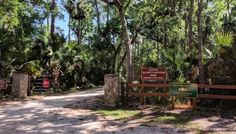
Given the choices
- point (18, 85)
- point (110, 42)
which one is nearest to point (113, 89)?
point (18, 85)

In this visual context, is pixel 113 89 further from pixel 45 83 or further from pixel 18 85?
pixel 45 83

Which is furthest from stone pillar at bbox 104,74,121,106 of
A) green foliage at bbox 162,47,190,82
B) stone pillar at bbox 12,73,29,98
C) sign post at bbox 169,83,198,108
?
stone pillar at bbox 12,73,29,98

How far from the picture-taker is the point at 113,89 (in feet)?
53.6

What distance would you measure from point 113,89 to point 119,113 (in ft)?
7.12

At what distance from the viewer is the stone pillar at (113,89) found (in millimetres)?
16328

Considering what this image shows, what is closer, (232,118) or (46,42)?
(232,118)

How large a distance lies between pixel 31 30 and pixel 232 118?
1540 cm

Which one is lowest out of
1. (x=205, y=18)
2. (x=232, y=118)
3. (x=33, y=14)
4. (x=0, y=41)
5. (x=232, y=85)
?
(x=232, y=118)

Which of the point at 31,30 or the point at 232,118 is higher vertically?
the point at 31,30

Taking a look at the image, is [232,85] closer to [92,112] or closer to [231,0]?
[92,112]

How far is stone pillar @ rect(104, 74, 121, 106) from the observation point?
53.6 feet

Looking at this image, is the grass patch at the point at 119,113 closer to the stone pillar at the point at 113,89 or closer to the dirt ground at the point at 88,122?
the dirt ground at the point at 88,122

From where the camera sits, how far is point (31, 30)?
81.3 ft

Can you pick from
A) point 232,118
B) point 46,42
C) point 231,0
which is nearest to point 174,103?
point 232,118
